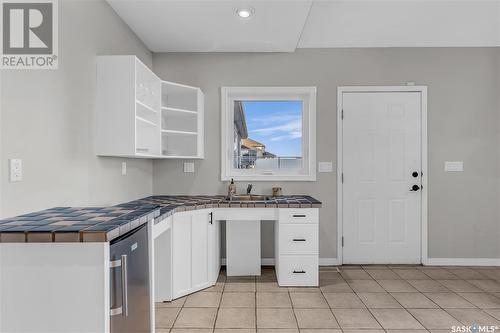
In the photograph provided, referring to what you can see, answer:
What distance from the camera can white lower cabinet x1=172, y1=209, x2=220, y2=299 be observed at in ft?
9.21

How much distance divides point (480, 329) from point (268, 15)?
9.64 feet

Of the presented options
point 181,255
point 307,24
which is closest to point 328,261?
point 181,255

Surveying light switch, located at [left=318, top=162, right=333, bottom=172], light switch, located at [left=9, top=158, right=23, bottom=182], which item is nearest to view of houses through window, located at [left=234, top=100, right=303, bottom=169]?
light switch, located at [left=318, top=162, right=333, bottom=172]

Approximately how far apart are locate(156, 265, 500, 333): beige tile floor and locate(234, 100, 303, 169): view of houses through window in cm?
130

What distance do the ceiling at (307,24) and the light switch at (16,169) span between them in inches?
63.2

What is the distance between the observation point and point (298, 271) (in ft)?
10.2

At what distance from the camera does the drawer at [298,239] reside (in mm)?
3080

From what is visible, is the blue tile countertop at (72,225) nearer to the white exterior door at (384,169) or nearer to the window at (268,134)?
the window at (268,134)

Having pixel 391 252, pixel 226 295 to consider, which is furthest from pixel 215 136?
pixel 391 252

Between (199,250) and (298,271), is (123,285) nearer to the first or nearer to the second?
(199,250)

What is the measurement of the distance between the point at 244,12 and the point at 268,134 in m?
1.51

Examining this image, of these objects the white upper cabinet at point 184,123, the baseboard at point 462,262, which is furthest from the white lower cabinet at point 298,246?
the baseboard at point 462,262

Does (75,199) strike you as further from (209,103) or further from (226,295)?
(209,103)

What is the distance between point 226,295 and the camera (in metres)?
2.94
